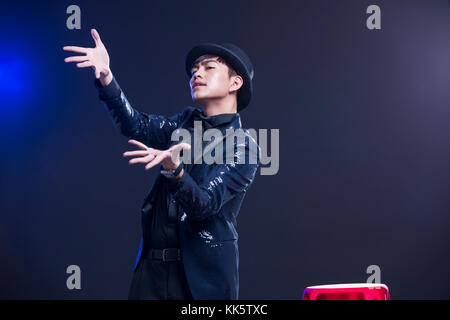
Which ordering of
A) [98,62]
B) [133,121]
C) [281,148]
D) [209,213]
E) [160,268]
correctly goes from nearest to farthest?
[209,213]
[160,268]
[98,62]
[133,121]
[281,148]

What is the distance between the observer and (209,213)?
4.78 ft

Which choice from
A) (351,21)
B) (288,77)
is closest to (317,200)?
(288,77)

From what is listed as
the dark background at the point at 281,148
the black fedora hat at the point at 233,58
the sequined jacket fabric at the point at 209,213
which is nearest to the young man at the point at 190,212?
the sequined jacket fabric at the point at 209,213

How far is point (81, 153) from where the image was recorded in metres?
3.83

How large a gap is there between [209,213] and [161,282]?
11.4 inches

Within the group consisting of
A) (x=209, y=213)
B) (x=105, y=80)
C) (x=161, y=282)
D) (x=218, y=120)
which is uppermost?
(x=105, y=80)

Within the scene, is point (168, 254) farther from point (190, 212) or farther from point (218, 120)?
point (218, 120)

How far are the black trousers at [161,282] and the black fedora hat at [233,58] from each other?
711 mm

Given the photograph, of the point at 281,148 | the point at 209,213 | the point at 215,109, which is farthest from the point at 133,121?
the point at 281,148

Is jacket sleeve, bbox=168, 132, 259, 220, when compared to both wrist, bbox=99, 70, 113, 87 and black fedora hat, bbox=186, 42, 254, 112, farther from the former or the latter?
wrist, bbox=99, 70, 113, 87

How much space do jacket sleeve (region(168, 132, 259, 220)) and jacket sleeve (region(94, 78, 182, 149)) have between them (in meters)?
0.32

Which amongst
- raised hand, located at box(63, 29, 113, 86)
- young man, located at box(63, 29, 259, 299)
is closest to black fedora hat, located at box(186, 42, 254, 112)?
young man, located at box(63, 29, 259, 299)

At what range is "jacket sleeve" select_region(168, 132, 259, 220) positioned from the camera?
4.50 feet

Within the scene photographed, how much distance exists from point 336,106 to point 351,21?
0.69 metres
